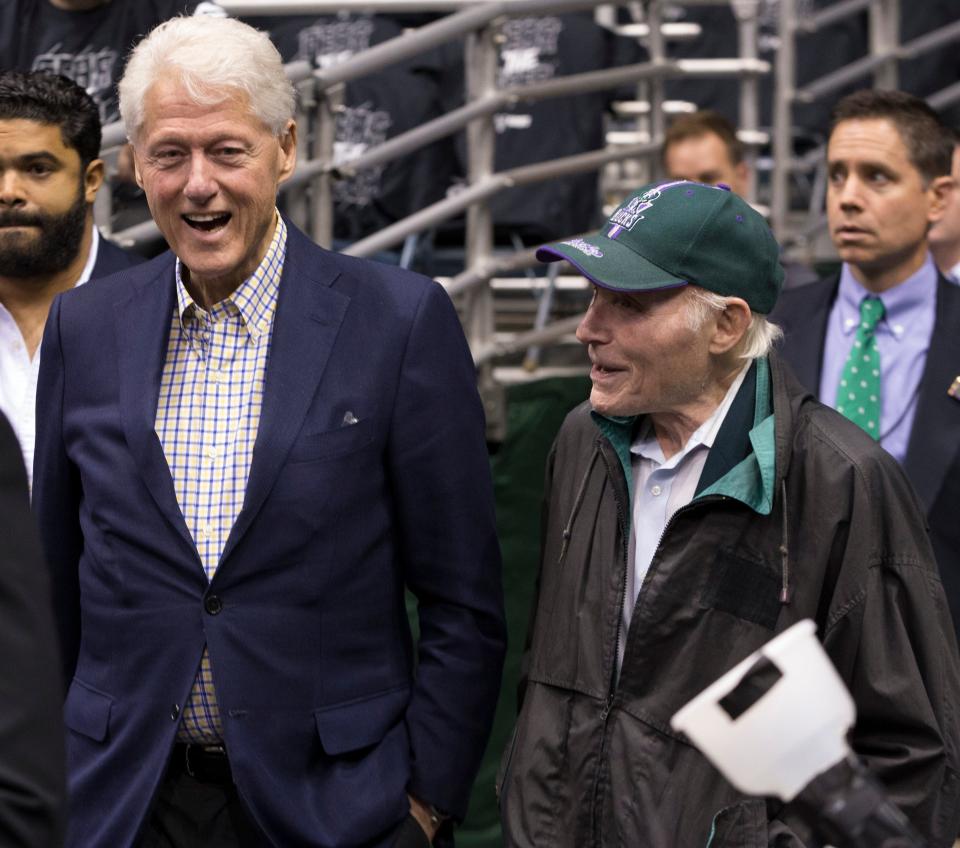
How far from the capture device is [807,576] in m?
2.84

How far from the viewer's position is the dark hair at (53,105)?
3738 mm

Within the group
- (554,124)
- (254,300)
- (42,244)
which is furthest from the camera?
(554,124)

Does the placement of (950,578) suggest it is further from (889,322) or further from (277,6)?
(277,6)

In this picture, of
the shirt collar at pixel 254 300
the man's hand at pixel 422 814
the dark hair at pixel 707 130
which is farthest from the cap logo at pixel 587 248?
the dark hair at pixel 707 130

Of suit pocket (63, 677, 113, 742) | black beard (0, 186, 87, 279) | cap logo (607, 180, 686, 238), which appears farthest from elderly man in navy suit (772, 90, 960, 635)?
suit pocket (63, 677, 113, 742)

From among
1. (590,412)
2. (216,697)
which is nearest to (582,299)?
(590,412)

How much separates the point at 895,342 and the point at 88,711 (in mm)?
2386

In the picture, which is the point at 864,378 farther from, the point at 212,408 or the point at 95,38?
the point at 95,38

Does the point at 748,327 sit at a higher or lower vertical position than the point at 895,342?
higher

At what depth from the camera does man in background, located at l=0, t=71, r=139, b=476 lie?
3719 millimetres

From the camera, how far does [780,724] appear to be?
1.76 meters

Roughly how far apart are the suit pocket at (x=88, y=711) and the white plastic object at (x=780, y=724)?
1509mm

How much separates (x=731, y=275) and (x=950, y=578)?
1.39m

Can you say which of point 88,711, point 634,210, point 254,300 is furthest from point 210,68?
point 88,711
